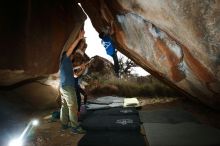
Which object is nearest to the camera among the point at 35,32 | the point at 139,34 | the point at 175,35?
the point at 175,35

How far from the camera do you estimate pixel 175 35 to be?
14.9ft

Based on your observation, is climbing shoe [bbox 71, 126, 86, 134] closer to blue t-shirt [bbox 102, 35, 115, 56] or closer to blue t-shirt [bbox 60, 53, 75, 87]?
blue t-shirt [bbox 60, 53, 75, 87]

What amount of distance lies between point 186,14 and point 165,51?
200cm

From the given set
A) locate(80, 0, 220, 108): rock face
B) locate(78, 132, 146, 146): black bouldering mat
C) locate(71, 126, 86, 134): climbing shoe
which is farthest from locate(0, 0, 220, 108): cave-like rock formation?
locate(71, 126, 86, 134): climbing shoe

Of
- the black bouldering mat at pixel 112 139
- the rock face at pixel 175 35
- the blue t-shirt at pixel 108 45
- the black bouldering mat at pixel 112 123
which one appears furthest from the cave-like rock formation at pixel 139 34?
the black bouldering mat at pixel 112 139

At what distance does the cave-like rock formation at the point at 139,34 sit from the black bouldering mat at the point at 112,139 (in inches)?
66.5

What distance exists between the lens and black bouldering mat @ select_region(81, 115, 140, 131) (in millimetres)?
5184

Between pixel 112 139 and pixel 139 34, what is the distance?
9.01 feet

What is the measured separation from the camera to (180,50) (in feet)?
16.2

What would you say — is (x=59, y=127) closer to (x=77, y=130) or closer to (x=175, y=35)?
(x=77, y=130)

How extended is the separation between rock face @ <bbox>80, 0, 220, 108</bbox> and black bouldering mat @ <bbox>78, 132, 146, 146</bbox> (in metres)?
1.68

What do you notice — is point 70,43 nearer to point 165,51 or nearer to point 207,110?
point 165,51

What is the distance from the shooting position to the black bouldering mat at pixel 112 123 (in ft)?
17.0

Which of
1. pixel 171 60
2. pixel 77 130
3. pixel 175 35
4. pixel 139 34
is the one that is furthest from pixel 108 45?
pixel 175 35
